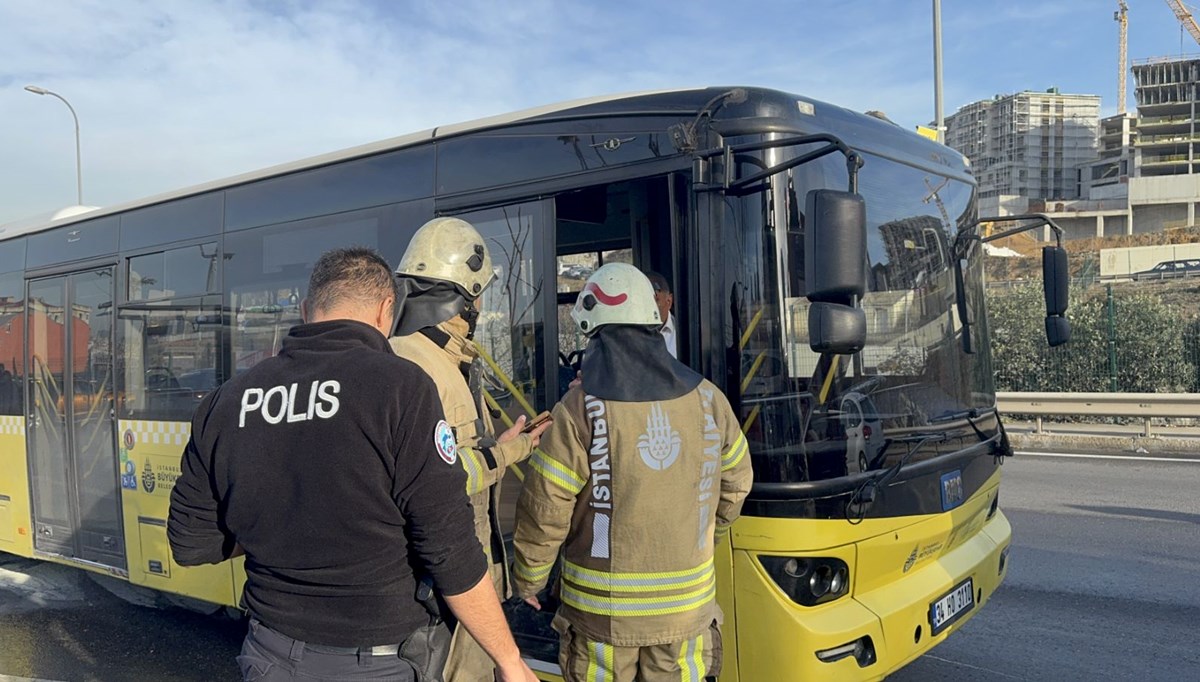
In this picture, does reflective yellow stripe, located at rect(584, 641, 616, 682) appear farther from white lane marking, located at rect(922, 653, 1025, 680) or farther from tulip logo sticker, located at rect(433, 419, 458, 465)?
white lane marking, located at rect(922, 653, 1025, 680)

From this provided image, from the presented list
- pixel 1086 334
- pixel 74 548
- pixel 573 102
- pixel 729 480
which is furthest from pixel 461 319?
pixel 1086 334

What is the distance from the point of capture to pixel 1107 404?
13.2 metres

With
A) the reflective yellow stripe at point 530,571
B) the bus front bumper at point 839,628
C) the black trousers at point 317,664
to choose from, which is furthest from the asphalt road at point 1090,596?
the black trousers at point 317,664

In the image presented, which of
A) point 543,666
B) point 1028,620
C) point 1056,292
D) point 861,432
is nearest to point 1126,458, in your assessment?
point 1028,620

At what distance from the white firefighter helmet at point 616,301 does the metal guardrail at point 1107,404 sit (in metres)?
12.4

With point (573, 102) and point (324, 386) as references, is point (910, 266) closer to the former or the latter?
point (573, 102)

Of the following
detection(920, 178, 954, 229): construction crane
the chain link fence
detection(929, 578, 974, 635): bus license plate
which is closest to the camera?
detection(929, 578, 974, 635): bus license plate

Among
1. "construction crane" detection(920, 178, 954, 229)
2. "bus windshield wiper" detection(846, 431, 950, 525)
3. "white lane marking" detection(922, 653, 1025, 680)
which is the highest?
"construction crane" detection(920, 178, 954, 229)

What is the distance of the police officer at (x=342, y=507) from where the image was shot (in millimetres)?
2172

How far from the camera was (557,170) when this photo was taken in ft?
13.2

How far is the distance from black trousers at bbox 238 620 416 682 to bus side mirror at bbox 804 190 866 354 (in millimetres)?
1772

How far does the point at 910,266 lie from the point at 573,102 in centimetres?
172

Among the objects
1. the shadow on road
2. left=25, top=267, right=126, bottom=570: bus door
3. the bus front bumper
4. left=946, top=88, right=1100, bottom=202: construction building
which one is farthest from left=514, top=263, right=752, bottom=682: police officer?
left=946, top=88, right=1100, bottom=202: construction building

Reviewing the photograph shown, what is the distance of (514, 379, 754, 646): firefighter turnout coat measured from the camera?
279 cm
